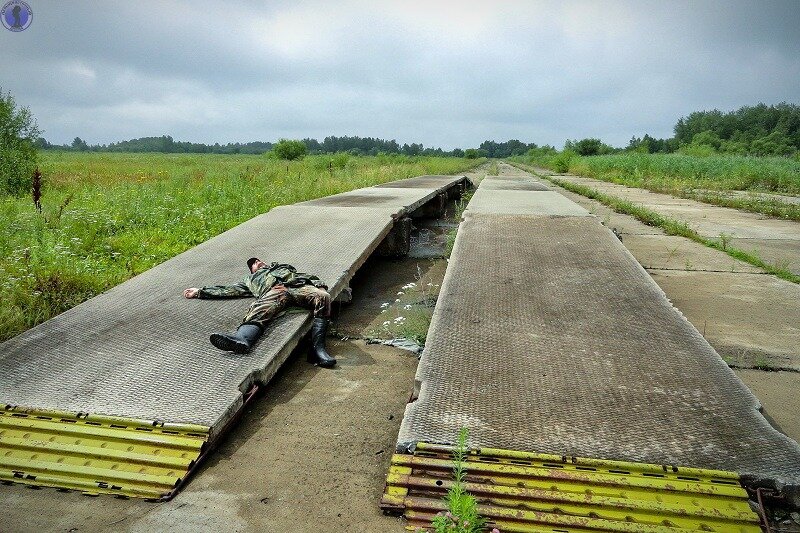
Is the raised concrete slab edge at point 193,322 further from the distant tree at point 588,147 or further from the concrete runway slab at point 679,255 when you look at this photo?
the distant tree at point 588,147

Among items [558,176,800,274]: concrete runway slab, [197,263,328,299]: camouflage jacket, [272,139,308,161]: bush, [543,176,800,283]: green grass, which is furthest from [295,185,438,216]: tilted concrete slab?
[272,139,308,161]: bush

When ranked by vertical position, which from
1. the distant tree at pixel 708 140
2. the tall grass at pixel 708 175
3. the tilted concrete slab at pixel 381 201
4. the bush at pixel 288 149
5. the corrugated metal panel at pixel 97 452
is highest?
the distant tree at pixel 708 140

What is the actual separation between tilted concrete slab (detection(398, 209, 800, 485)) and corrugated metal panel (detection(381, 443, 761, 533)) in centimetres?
6

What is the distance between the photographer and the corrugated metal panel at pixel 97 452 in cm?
224

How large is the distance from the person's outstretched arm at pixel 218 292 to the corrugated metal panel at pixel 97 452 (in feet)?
4.82

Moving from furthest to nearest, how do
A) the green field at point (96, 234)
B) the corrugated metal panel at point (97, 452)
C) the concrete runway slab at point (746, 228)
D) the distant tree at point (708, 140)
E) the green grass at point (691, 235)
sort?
the distant tree at point (708, 140)
the concrete runway slab at point (746, 228)
the green grass at point (691, 235)
the green field at point (96, 234)
the corrugated metal panel at point (97, 452)

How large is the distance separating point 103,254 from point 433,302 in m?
3.93

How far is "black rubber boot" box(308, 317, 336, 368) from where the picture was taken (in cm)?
351

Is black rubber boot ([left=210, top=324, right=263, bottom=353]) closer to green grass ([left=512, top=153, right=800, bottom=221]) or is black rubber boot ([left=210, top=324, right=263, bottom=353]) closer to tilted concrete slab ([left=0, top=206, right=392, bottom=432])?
tilted concrete slab ([left=0, top=206, right=392, bottom=432])

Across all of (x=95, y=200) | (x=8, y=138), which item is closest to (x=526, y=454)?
(x=95, y=200)

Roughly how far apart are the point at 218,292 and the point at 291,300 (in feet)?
2.18

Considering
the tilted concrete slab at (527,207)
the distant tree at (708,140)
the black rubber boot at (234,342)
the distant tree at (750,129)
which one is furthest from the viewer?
the distant tree at (708,140)

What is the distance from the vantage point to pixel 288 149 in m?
42.9

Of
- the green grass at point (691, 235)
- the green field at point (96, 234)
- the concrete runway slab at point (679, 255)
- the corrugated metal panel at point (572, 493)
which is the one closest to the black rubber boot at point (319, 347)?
the corrugated metal panel at point (572, 493)
